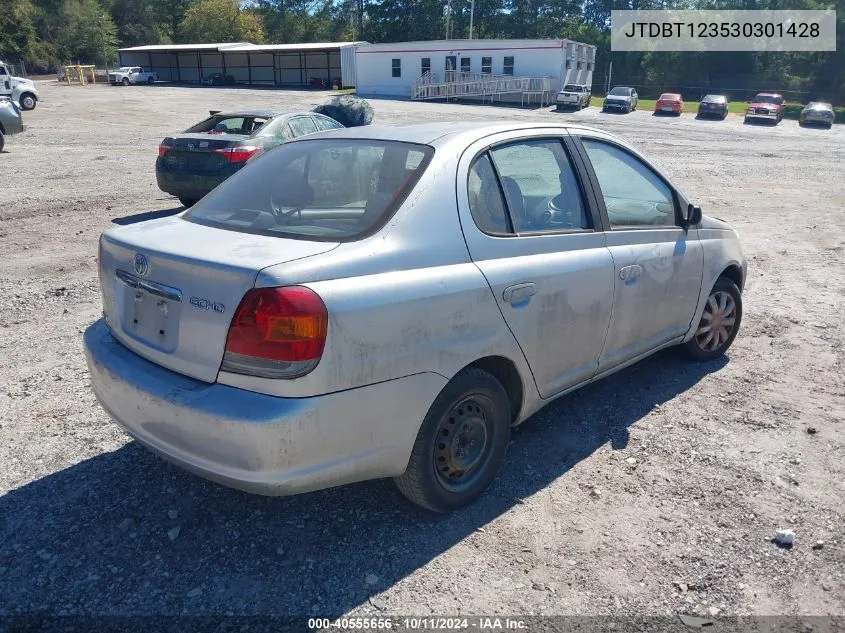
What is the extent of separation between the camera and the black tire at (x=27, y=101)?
32.0m

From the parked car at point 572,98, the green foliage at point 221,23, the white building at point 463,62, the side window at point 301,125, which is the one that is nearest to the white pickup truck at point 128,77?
the white building at point 463,62

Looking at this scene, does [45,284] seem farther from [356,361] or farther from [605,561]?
[605,561]

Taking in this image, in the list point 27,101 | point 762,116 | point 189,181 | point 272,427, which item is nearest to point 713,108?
point 762,116

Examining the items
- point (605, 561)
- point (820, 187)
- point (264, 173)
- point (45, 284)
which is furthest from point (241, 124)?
point (820, 187)

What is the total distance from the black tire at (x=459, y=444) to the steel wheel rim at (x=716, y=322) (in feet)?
7.36

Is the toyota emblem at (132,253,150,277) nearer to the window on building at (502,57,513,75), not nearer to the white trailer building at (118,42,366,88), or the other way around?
the window on building at (502,57,513,75)

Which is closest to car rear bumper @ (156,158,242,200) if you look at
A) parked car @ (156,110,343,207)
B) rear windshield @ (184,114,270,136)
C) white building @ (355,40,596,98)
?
parked car @ (156,110,343,207)

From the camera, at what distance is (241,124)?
1086 centimetres

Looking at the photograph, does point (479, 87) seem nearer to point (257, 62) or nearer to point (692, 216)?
point (257, 62)

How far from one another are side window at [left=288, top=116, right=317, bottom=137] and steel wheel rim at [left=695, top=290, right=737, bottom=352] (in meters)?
7.72

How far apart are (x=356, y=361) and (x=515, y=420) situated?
1.24 meters

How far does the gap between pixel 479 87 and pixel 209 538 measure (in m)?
46.8

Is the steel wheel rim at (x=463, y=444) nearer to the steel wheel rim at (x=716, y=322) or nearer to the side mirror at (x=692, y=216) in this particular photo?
the side mirror at (x=692, y=216)

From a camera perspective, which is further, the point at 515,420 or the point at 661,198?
the point at 661,198
